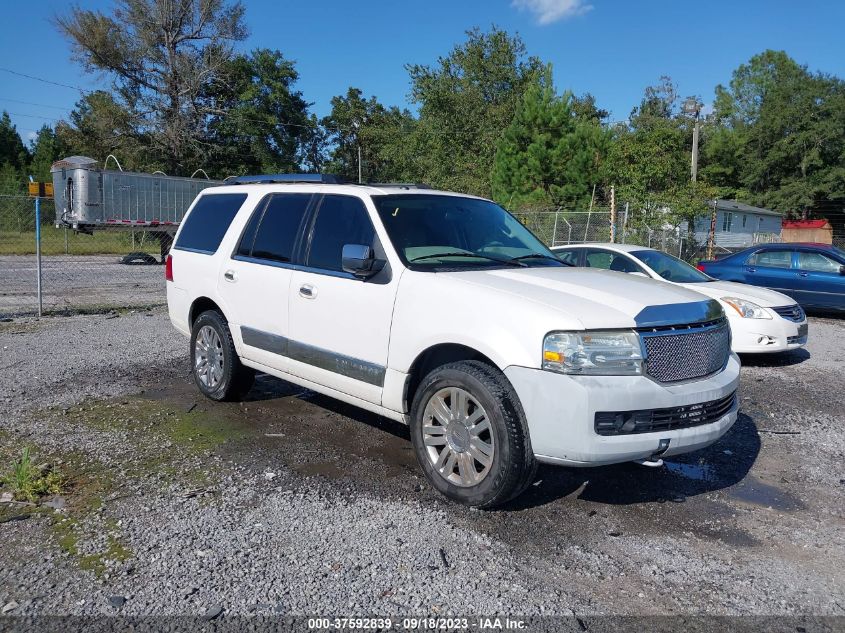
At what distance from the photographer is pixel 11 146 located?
67.6 meters

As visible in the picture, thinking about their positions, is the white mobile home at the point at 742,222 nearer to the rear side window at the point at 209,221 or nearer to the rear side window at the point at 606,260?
the rear side window at the point at 606,260

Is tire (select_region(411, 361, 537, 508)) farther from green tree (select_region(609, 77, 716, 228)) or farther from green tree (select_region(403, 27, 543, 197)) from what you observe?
green tree (select_region(403, 27, 543, 197))

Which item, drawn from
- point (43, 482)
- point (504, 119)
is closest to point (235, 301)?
point (43, 482)

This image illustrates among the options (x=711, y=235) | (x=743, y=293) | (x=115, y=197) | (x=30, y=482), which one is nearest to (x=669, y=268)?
(x=743, y=293)

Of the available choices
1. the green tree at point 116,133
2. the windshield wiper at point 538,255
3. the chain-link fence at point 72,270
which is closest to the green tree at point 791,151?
the green tree at point 116,133

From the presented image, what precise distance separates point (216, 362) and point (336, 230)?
6.50 feet

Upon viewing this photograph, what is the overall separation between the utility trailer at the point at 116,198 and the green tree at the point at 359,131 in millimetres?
37414

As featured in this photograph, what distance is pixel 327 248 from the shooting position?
5117 mm

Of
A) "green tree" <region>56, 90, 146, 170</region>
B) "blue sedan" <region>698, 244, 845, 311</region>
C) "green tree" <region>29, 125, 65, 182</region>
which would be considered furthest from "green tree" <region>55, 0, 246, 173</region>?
"blue sedan" <region>698, 244, 845, 311</region>

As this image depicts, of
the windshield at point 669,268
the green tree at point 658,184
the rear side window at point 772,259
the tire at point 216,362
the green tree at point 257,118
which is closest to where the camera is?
the tire at point 216,362

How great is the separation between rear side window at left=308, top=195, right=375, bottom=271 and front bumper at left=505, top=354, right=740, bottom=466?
5.63ft

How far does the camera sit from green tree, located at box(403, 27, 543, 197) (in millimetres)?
44281

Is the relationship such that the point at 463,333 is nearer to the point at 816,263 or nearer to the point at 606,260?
the point at 606,260

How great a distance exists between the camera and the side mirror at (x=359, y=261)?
4.50 metres
